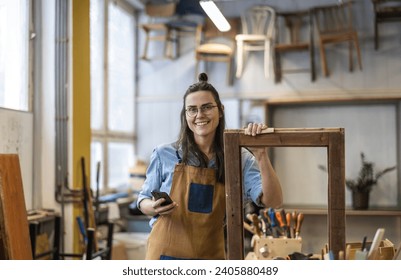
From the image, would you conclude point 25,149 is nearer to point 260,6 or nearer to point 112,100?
point 112,100

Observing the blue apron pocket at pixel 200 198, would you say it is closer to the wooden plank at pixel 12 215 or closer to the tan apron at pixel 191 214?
the tan apron at pixel 191 214

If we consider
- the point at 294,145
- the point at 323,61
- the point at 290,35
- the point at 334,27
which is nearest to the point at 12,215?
the point at 294,145

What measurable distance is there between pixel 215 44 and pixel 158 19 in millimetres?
732

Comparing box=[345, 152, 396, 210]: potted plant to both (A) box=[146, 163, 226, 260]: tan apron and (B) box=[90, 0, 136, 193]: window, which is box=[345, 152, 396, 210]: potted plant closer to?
(B) box=[90, 0, 136, 193]: window

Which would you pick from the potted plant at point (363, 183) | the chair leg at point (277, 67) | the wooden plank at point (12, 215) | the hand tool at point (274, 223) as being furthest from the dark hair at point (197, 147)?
the chair leg at point (277, 67)

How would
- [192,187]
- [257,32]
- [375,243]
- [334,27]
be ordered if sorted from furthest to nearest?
[257,32] → [334,27] → [192,187] → [375,243]

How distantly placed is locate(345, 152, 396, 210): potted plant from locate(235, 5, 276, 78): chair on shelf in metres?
1.39

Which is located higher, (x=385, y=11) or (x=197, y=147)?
(x=385, y=11)

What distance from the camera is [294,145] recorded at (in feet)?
5.11

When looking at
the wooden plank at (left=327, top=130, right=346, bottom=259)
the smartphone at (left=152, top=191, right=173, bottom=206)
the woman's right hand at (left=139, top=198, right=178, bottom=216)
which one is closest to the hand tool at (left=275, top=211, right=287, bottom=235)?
the woman's right hand at (left=139, top=198, right=178, bottom=216)

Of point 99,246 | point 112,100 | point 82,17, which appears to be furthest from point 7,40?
point 112,100

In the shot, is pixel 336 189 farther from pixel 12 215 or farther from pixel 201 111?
pixel 12 215

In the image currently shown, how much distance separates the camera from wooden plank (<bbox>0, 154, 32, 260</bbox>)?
2.29 meters

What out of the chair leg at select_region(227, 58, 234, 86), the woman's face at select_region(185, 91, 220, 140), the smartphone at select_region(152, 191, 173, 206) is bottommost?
the smartphone at select_region(152, 191, 173, 206)
